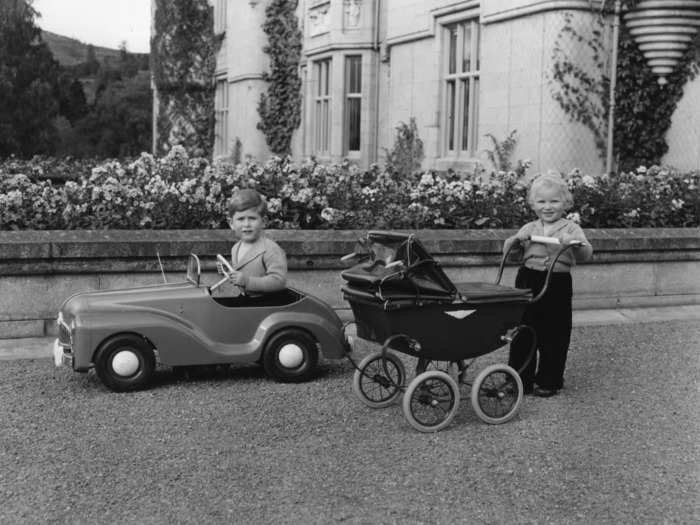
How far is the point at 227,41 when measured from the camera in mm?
26328

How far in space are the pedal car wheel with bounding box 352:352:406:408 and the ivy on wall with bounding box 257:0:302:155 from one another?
55.3 feet

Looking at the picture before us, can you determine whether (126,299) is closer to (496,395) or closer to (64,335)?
(64,335)

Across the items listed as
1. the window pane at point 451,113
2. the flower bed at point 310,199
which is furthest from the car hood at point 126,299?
the window pane at point 451,113

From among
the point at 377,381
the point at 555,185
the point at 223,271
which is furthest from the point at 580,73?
the point at 377,381

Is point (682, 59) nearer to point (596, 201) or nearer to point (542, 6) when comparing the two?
point (542, 6)

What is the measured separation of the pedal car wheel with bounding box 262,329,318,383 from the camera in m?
5.84

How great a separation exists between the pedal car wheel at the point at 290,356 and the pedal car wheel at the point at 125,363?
0.70 metres

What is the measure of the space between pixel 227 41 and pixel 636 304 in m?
19.7

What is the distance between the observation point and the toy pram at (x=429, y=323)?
486 cm

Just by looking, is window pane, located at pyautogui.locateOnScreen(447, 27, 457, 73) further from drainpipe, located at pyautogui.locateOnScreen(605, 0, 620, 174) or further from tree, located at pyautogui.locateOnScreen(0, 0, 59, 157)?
tree, located at pyautogui.locateOnScreen(0, 0, 59, 157)

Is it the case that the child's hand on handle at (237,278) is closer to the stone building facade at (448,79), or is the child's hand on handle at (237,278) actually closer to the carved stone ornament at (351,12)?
the stone building facade at (448,79)

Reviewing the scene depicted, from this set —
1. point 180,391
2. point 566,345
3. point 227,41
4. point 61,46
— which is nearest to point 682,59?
point 566,345

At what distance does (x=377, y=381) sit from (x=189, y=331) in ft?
3.90

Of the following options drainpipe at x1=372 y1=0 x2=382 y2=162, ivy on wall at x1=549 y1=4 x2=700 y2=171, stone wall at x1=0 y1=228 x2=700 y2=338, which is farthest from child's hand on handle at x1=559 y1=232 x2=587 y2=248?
drainpipe at x1=372 y1=0 x2=382 y2=162
